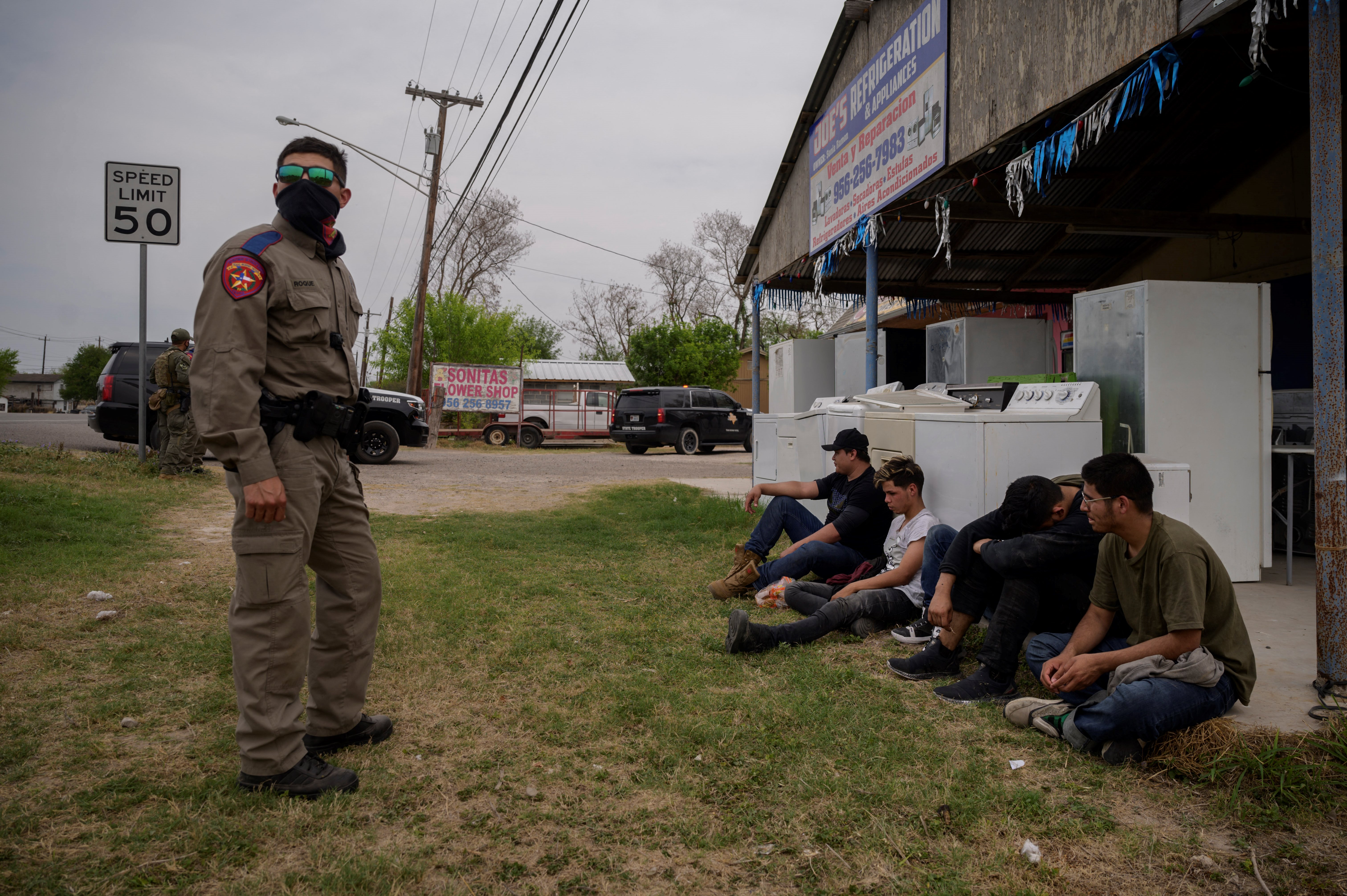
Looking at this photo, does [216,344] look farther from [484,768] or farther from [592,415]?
[592,415]

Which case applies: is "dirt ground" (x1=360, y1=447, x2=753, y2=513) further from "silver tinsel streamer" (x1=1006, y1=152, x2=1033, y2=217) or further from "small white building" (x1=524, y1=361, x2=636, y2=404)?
"small white building" (x1=524, y1=361, x2=636, y2=404)

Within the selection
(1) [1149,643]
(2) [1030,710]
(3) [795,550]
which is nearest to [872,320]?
(3) [795,550]

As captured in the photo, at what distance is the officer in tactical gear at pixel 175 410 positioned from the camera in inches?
380

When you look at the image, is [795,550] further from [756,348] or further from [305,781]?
[756,348]

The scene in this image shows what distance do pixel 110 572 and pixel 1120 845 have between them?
228 inches

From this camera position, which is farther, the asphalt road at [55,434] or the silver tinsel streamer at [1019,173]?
the asphalt road at [55,434]

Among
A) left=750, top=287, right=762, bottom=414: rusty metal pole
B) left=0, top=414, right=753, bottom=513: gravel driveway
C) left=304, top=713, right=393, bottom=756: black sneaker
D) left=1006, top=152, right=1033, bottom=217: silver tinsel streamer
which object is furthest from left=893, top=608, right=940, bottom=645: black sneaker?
left=750, top=287, right=762, bottom=414: rusty metal pole

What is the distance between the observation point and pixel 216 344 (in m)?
2.48

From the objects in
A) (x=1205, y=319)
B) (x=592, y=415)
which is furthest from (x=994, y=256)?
(x=592, y=415)

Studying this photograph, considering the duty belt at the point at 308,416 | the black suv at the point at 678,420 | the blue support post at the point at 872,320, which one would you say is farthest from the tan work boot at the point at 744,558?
the black suv at the point at 678,420

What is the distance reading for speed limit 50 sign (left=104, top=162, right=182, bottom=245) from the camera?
28.4ft

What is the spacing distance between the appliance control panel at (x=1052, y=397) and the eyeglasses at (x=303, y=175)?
13.8ft

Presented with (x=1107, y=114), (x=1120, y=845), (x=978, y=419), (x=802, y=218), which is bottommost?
(x=1120, y=845)

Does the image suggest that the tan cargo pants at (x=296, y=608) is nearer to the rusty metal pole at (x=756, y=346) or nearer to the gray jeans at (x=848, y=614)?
the gray jeans at (x=848, y=614)
